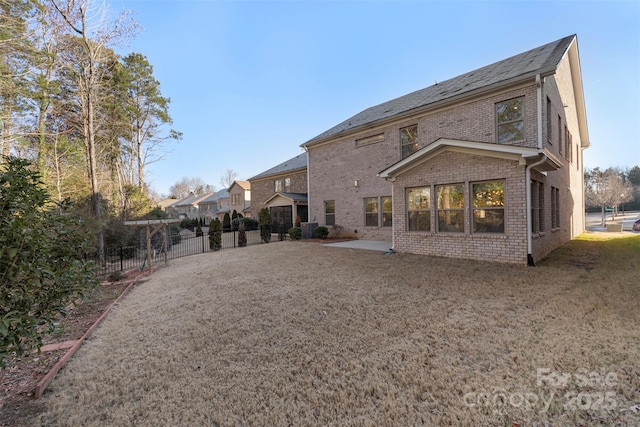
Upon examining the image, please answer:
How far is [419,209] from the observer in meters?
9.10

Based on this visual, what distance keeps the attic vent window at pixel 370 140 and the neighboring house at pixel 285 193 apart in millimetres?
5891

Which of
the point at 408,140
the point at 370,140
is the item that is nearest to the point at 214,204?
the point at 370,140

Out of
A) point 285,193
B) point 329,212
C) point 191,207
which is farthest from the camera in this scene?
point 191,207

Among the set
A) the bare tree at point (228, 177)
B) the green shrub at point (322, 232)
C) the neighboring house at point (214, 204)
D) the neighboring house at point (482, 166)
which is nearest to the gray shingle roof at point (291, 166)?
the green shrub at point (322, 232)

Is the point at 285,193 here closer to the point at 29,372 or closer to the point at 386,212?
the point at 386,212

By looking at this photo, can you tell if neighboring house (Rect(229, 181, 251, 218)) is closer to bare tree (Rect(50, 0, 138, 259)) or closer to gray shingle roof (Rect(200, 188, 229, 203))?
gray shingle roof (Rect(200, 188, 229, 203))

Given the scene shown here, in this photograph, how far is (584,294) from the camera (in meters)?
4.92

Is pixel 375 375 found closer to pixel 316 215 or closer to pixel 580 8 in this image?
pixel 316 215

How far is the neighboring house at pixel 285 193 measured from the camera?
18719mm

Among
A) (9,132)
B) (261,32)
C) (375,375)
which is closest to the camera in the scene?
(375,375)

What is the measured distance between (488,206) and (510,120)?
3796mm

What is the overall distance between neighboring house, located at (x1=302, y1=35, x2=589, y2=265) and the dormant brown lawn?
219 centimetres

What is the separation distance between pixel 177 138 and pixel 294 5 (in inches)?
728

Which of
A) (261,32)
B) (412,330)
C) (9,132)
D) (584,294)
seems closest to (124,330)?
(412,330)
